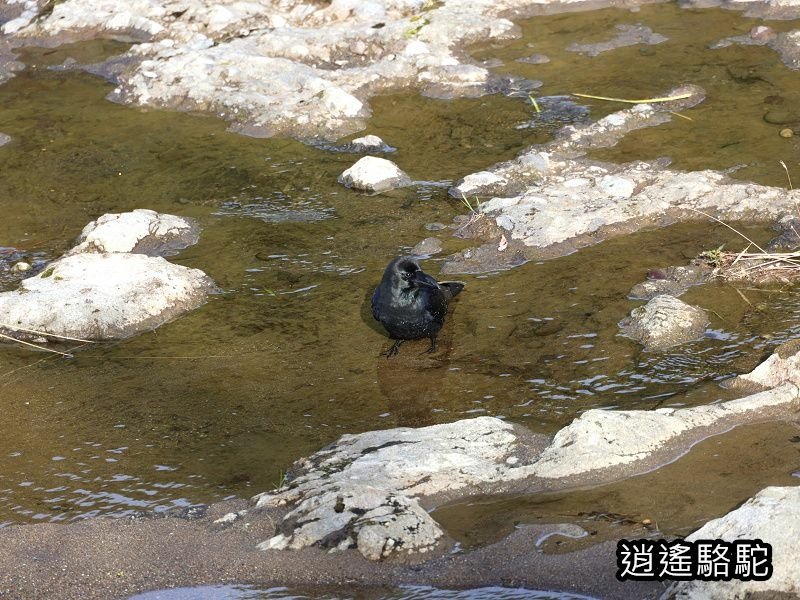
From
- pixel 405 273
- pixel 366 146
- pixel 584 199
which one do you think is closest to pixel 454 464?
pixel 405 273

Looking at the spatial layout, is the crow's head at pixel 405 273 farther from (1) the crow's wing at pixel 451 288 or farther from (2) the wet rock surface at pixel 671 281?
(2) the wet rock surface at pixel 671 281

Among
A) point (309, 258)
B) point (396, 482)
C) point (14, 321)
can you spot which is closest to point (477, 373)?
point (396, 482)

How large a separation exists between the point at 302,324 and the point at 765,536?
3219 millimetres

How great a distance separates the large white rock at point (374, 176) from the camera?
24.2ft

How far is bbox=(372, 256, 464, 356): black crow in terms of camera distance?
18.2 ft

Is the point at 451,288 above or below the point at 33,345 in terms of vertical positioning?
below

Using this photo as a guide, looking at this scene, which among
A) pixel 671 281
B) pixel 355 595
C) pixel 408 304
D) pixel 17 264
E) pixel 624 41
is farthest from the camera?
pixel 624 41

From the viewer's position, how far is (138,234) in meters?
6.99

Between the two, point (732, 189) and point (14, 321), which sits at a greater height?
point (14, 321)

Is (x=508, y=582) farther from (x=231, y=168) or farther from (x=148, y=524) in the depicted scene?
(x=231, y=168)

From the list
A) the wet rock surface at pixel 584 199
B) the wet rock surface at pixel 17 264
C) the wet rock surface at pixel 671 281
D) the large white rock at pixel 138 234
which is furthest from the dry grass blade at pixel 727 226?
the wet rock surface at pixel 17 264

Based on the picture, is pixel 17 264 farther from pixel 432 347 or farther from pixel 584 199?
pixel 584 199

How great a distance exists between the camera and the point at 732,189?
6.72 m

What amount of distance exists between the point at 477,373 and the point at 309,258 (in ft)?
5.89
